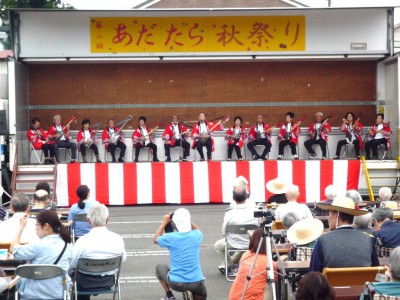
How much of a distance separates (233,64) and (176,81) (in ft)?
5.98

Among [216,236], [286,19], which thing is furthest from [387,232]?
[286,19]

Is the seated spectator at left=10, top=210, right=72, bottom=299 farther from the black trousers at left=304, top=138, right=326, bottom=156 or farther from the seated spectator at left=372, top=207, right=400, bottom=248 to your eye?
the black trousers at left=304, top=138, right=326, bottom=156

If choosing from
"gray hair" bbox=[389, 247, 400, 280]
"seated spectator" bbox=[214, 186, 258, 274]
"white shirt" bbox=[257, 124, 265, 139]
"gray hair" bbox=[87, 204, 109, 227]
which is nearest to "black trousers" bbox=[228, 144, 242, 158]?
"white shirt" bbox=[257, 124, 265, 139]

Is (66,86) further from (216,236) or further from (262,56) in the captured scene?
(216,236)

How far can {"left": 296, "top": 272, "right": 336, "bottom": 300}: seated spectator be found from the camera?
5023 mm

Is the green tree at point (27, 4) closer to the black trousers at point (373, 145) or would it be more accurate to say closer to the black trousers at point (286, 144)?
the black trousers at point (286, 144)

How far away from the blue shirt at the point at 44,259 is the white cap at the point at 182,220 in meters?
1.33

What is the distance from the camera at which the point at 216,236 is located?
→ 14648mm

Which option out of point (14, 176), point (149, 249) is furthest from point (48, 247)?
point (14, 176)

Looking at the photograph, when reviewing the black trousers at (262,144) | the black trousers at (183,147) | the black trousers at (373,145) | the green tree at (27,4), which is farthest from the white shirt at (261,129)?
the green tree at (27,4)

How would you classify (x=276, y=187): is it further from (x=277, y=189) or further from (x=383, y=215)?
(x=383, y=215)

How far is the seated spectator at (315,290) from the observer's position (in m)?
5.02

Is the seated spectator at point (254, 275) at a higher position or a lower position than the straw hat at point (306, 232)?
lower

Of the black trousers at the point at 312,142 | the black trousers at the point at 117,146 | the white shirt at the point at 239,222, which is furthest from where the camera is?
the black trousers at the point at 312,142
